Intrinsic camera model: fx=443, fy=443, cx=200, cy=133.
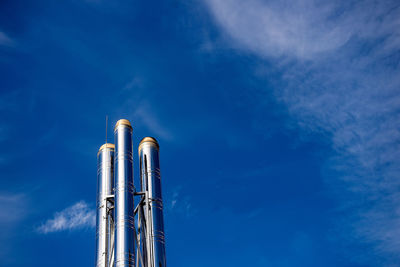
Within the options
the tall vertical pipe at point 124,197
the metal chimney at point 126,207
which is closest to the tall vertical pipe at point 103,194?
the metal chimney at point 126,207

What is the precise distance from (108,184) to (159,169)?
17.2ft

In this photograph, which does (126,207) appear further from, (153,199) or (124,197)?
(153,199)

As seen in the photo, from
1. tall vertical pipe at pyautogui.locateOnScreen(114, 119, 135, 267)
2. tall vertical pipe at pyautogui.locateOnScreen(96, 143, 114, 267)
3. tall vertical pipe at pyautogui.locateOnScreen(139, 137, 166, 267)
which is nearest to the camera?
tall vertical pipe at pyautogui.locateOnScreen(114, 119, 135, 267)

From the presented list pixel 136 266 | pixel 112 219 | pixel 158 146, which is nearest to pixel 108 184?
pixel 112 219

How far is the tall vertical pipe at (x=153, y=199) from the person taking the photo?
38.6 m

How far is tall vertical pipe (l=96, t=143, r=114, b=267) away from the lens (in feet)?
133

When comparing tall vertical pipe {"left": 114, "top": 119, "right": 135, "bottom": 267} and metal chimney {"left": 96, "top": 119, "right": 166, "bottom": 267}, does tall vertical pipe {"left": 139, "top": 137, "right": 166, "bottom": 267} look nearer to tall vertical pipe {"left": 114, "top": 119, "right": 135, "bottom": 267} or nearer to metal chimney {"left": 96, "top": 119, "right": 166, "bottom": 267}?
metal chimney {"left": 96, "top": 119, "right": 166, "bottom": 267}

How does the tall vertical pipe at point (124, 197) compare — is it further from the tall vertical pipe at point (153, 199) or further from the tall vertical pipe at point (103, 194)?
the tall vertical pipe at point (103, 194)

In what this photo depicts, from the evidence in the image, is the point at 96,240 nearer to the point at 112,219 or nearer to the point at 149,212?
the point at 112,219

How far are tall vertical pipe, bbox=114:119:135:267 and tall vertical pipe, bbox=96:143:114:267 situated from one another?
3102mm

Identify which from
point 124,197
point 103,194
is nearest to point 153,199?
point 124,197

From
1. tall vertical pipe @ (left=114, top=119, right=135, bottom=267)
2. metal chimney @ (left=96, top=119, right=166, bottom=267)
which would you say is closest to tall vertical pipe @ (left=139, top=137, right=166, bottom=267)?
metal chimney @ (left=96, top=119, right=166, bottom=267)

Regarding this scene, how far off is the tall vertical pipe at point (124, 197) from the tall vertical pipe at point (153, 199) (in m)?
2.10

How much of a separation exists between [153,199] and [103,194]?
5.28 meters
